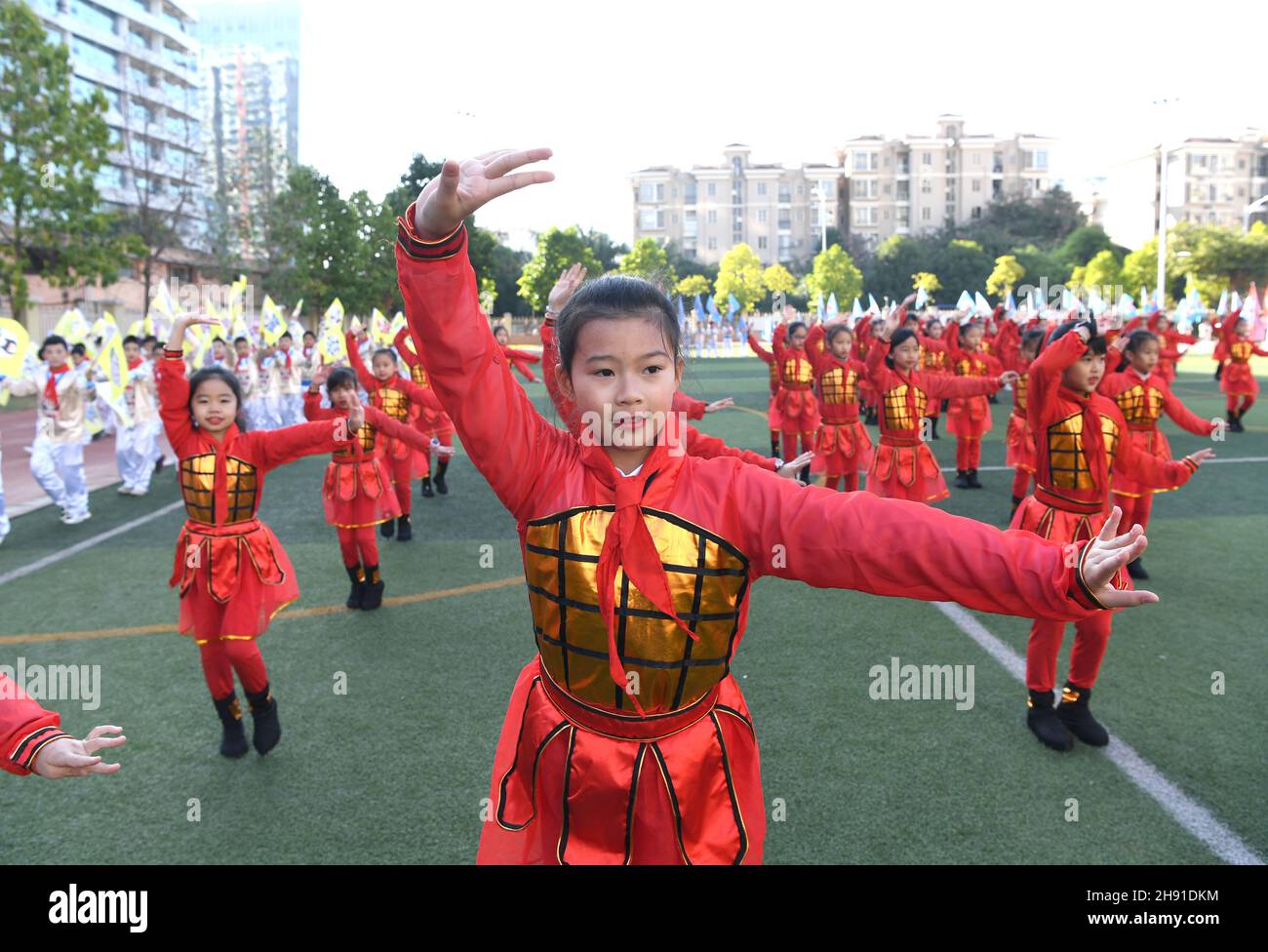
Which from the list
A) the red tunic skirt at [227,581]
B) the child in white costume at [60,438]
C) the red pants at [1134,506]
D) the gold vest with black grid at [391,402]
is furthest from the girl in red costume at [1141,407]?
the child in white costume at [60,438]

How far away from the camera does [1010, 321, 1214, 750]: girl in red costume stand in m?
4.12

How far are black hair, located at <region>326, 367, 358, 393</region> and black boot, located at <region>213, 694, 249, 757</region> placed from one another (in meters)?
2.43

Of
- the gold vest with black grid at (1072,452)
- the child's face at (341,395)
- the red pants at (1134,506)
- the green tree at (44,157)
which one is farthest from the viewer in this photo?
the green tree at (44,157)

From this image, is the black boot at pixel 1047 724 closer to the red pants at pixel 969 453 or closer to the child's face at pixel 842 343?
the child's face at pixel 842 343

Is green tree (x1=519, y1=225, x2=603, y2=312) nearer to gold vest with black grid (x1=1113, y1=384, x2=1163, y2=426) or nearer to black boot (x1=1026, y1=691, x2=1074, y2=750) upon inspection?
gold vest with black grid (x1=1113, y1=384, x2=1163, y2=426)

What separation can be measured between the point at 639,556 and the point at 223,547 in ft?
9.89

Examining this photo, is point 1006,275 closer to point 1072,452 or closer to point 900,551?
point 1072,452

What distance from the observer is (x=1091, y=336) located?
4176 mm

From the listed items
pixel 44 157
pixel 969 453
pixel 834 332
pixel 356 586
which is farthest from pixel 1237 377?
pixel 44 157

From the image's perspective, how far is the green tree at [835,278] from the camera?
5856 centimetres

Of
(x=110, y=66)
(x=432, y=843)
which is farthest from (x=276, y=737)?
(x=110, y=66)

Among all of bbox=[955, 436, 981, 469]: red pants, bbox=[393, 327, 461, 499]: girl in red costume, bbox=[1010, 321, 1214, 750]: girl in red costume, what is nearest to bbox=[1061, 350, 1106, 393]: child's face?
bbox=[1010, 321, 1214, 750]: girl in red costume

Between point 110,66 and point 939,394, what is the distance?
6232 cm

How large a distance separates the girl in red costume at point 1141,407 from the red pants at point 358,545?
4.95 metres
